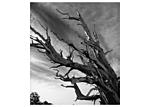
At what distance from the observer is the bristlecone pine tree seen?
7.74 ft

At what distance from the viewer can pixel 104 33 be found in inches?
94.7

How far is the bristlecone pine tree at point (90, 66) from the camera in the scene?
2.36 metres

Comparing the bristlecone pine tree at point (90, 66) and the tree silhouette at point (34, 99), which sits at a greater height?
the bristlecone pine tree at point (90, 66)

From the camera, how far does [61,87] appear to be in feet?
7.75

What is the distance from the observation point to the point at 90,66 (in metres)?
2.39

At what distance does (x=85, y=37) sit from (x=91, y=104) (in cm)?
60

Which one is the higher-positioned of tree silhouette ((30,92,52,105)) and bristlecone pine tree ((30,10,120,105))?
bristlecone pine tree ((30,10,120,105))

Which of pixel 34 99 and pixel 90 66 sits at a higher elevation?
pixel 90 66
